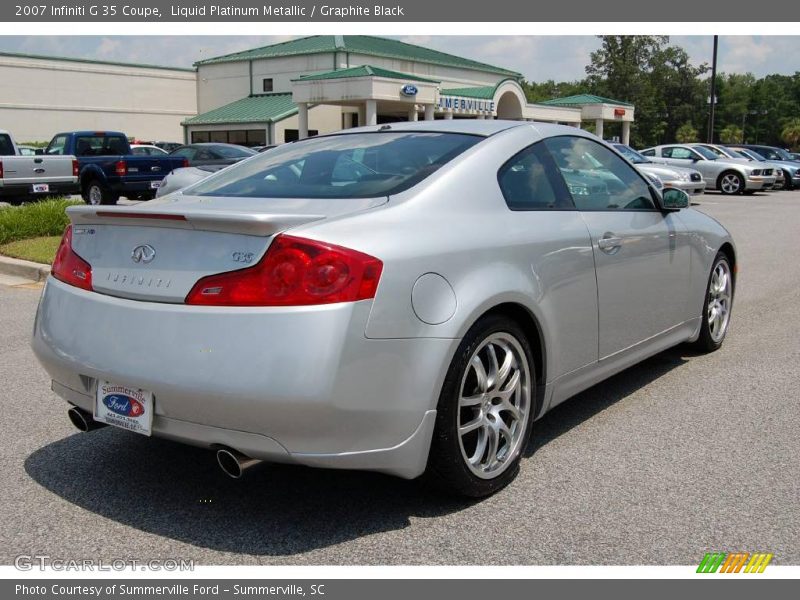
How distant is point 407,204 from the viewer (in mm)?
3445

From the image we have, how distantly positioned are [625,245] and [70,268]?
278cm

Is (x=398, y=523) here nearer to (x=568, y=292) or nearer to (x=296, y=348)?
(x=296, y=348)

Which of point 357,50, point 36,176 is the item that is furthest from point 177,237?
point 357,50

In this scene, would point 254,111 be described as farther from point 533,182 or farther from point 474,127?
point 533,182

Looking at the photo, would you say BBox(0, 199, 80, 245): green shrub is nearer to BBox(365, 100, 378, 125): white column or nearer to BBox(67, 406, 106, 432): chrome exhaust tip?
BBox(67, 406, 106, 432): chrome exhaust tip

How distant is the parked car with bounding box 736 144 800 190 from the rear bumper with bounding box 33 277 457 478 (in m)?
31.8

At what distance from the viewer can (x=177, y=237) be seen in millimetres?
3295

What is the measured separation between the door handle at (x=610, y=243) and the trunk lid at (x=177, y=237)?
140cm

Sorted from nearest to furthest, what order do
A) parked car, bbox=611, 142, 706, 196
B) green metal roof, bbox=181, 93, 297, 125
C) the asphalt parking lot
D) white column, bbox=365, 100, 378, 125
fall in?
the asphalt parking lot → parked car, bbox=611, 142, 706, 196 → white column, bbox=365, 100, 378, 125 → green metal roof, bbox=181, 93, 297, 125

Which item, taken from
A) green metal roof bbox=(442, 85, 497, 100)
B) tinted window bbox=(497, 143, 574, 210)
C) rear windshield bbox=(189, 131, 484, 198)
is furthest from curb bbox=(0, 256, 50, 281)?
green metal roof bbox=(442, 85, 497, 100)

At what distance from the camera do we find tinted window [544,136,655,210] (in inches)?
Result: 175

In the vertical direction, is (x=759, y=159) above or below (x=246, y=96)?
below

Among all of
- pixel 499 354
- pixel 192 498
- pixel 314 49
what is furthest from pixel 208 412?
pixel 314 49
